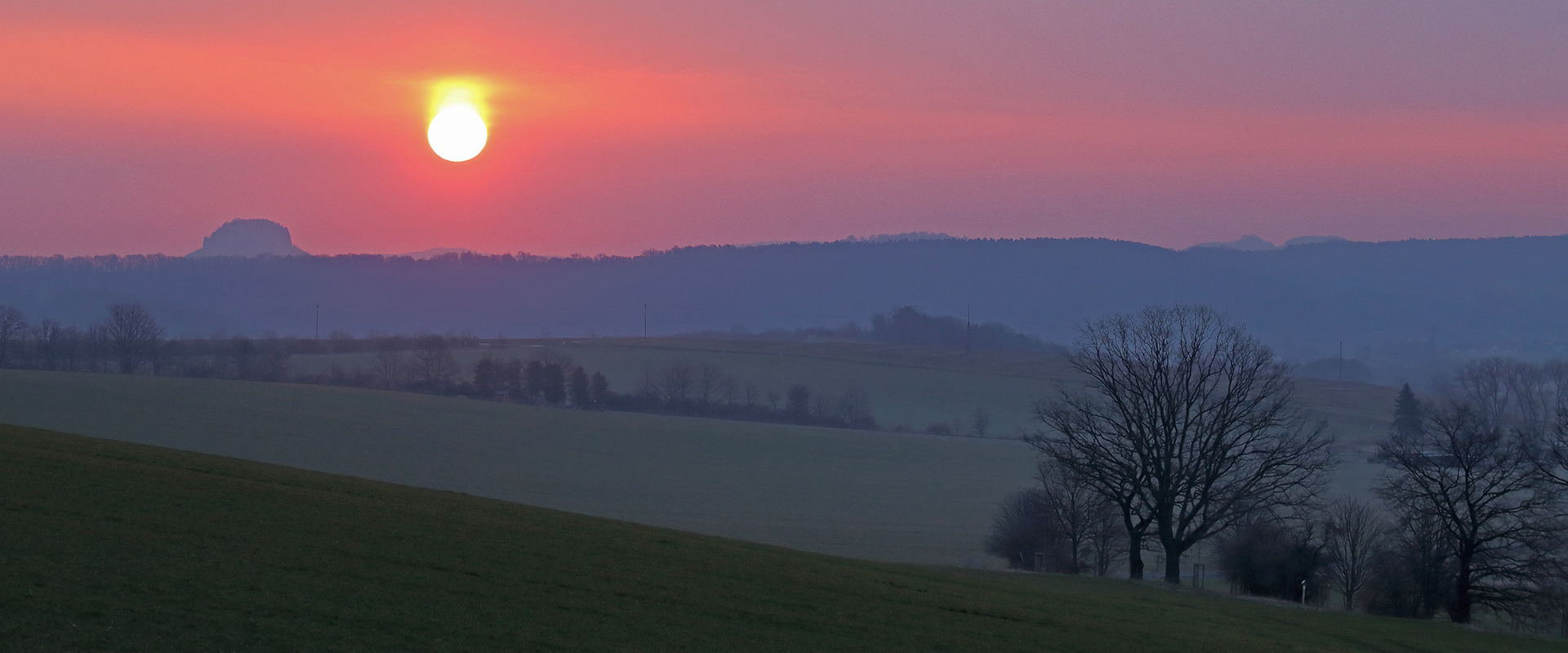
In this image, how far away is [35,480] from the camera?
17266 millimetres

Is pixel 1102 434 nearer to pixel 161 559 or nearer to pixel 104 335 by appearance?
pixel 161 559

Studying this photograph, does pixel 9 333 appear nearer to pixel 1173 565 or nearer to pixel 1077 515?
pixel 1077 515

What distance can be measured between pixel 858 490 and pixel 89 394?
4527 cm

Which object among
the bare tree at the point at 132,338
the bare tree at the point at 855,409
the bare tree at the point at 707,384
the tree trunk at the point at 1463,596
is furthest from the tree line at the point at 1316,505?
the bare tree at the point at 132,338

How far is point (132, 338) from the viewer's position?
102 m

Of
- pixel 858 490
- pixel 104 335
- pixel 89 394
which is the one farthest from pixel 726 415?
pixel 104 335

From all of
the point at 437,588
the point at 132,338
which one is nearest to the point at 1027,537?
the point at 437,588

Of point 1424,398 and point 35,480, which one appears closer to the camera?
point 35,480

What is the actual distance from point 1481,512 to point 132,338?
4190 inches

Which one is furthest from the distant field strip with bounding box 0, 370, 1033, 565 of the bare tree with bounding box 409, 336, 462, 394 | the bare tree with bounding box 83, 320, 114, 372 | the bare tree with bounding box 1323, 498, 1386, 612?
the bare tree with bounding box 83, 320, 114, 372

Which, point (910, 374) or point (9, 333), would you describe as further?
point (910, 374)

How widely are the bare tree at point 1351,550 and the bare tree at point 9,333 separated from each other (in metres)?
99.0

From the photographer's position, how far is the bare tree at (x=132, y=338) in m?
99.1

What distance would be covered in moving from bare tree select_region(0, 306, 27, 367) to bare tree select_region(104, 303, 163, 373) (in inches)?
Answer: 278
